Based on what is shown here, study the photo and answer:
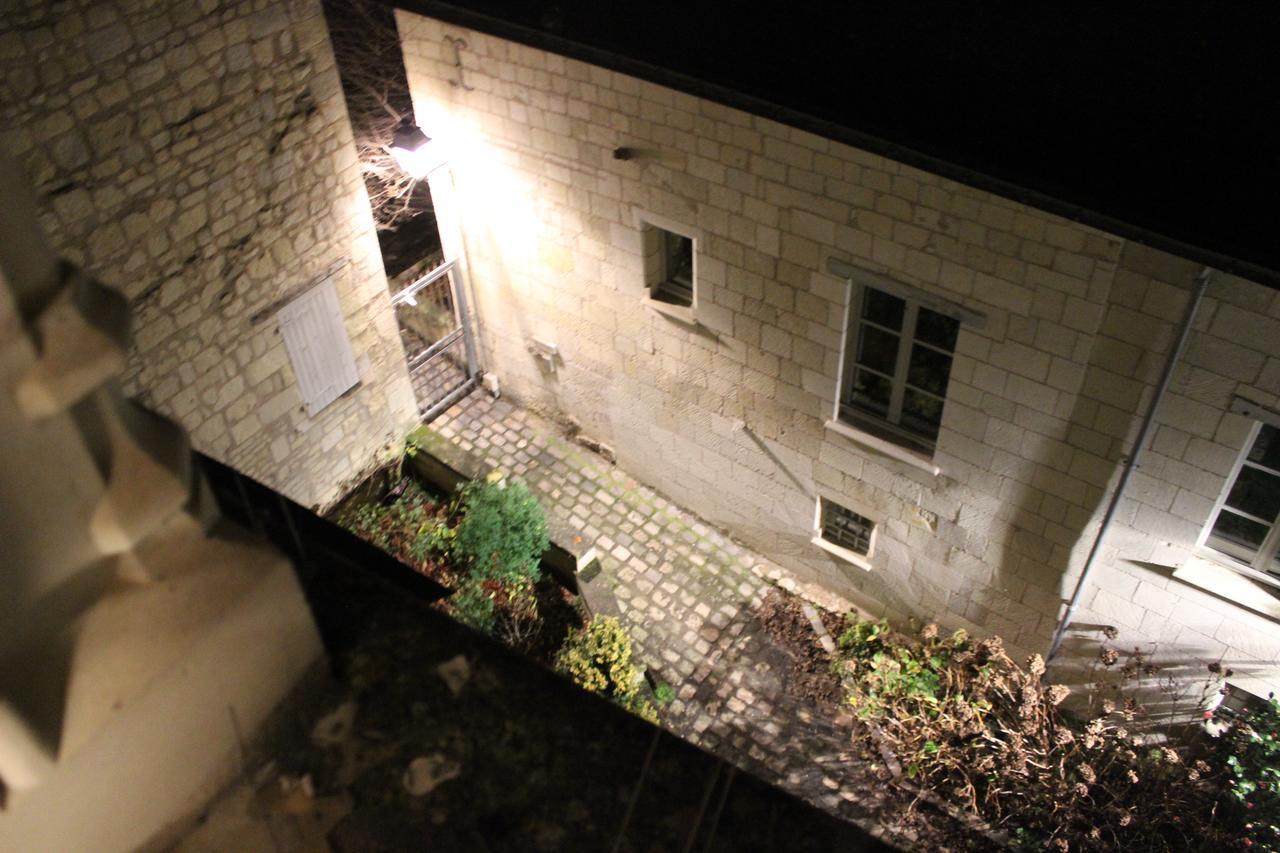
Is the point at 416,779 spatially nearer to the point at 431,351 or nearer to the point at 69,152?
the point at 69,152

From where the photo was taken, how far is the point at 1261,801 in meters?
7.59

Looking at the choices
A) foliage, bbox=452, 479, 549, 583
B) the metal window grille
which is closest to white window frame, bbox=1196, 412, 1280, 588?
the metal window grille

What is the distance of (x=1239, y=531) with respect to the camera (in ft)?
24.0

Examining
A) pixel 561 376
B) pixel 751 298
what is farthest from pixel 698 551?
pixel 751 298

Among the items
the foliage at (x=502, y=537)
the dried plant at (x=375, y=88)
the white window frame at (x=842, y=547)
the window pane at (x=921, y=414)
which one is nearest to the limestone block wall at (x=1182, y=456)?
the window pane at (x=921, y=414)

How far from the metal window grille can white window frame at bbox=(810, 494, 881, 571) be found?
2cm

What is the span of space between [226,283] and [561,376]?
3.55 m

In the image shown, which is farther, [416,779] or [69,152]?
[69,152]

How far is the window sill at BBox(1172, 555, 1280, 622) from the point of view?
24.1 ft

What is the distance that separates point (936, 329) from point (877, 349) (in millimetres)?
533

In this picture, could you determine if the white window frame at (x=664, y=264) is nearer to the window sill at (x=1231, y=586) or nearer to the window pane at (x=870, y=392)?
the window pane at (x=870, y=392)

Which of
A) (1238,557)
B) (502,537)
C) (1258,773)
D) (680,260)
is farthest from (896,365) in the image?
(1258,773)

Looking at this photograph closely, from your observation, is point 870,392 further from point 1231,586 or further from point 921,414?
point 1231,586

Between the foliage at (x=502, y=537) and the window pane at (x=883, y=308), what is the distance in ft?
11.1
